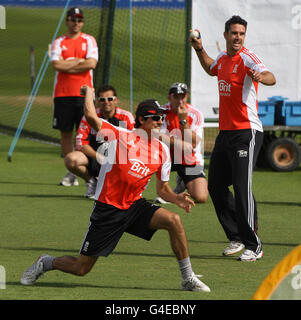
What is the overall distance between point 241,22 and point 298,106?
6.84m

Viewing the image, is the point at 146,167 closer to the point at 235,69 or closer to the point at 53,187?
the point at 235,69

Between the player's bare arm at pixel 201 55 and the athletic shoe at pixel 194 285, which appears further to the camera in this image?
the player's bare arm at pixel 201 55

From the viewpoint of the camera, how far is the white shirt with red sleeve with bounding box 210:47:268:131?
28.5ft

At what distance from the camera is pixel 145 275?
778cm

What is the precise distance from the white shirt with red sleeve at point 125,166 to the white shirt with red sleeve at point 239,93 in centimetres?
153

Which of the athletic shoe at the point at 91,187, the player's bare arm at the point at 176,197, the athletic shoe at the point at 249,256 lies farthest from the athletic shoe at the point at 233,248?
the athletic shoe at the point at 91,187

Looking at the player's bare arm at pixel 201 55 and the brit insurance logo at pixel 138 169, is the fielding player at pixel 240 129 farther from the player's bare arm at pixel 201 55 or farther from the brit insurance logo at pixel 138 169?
the brit insurance logo at pixel 138 169

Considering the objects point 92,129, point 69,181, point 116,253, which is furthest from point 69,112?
point 116,253

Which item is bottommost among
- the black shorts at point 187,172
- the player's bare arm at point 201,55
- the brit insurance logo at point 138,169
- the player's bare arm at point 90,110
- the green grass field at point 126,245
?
the green grass field at point 126,245

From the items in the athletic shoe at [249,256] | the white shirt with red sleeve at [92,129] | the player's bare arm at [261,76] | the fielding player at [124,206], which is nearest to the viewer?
the fielding player at [124,206]

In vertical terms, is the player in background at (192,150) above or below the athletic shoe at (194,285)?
above

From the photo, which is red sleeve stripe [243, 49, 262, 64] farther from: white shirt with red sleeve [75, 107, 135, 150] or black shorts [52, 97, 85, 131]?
black shorts [52, 97, 85, 131]

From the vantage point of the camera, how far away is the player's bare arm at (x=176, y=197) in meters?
7.28
